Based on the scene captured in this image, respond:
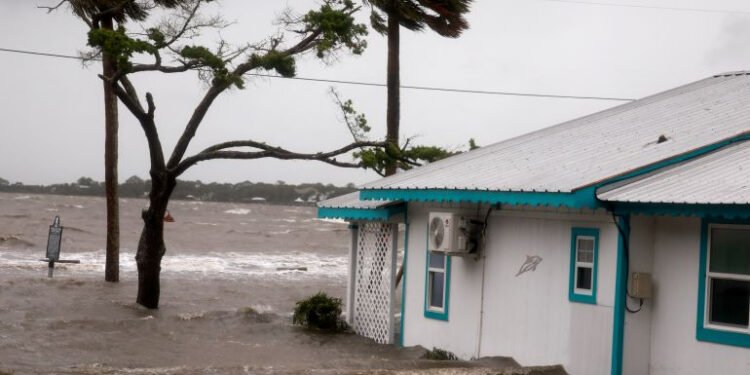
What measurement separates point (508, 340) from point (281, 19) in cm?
918

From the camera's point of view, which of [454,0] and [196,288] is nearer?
[454,0]

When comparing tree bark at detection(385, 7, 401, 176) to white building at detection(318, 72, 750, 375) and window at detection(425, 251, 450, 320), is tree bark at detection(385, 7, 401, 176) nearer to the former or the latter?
white building at detection(318, 72, 750, 375)

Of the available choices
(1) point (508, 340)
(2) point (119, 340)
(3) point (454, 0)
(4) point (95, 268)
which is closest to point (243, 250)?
(4) point (95, 268)

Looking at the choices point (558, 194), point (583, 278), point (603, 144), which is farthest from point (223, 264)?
point (558, 194)

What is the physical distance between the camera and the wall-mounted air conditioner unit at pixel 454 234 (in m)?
14.0

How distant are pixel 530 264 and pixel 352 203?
5481mm

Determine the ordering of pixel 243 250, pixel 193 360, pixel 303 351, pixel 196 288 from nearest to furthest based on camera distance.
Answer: pixel 193 360 → pixel 303 351 → pixel 196 288 → pixel 243 250

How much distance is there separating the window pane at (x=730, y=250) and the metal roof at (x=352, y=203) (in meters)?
6.40

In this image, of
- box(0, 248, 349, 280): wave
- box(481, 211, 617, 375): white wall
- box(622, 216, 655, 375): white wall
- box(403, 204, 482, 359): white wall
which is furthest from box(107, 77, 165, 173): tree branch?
box(0, 248, 349, 280): wave

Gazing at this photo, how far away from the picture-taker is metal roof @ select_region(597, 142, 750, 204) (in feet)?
34.5

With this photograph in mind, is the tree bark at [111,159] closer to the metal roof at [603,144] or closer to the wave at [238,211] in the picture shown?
the metal roof at [603,144]

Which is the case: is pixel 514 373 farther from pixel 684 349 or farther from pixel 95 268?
pixel 95 268

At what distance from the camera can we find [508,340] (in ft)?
44.2

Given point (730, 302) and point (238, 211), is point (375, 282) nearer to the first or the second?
point (730, 302)
